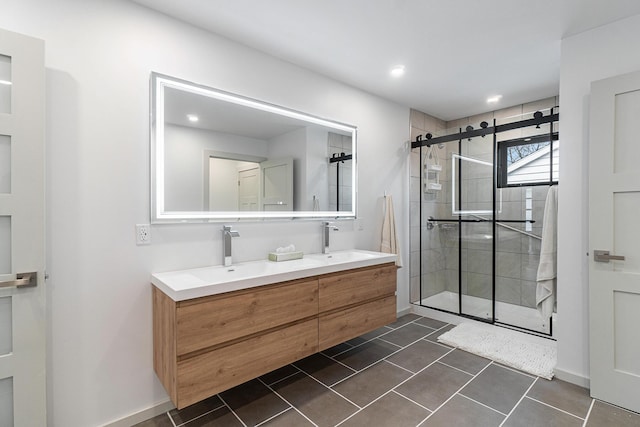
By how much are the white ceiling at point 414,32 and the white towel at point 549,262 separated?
1.18 meters

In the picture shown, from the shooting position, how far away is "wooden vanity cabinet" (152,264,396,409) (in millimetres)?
1557

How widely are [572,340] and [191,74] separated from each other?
10.7 feet

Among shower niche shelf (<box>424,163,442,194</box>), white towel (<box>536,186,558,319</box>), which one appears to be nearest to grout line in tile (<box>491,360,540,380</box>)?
white towel (<box>536,186,558,319</box>)

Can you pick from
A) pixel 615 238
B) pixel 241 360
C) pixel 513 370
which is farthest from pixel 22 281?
pixel 615 238

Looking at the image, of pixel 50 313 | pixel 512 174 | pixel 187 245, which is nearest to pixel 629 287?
pixel 512 174

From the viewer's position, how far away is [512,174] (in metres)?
3.17

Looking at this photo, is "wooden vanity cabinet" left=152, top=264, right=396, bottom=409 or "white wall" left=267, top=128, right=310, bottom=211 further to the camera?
"white wall" left=267, top=128, right=310, bottom=211

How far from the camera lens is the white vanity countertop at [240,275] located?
1.59 m

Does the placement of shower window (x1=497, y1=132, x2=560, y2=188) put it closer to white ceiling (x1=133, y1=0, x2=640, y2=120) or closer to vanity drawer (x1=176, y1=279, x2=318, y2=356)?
white ceiling (x1=133, y1=0, x2=640, y2=120)

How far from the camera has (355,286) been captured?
237 cm

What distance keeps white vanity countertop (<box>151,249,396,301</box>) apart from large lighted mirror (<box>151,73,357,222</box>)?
359 mm

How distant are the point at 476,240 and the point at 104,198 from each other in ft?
11.1

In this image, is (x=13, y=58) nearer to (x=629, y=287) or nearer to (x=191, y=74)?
(x=191, y=74)

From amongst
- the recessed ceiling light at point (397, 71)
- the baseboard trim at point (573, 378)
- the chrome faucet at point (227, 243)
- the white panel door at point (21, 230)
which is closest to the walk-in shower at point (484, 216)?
the baseboard trim at point (573, 378)
